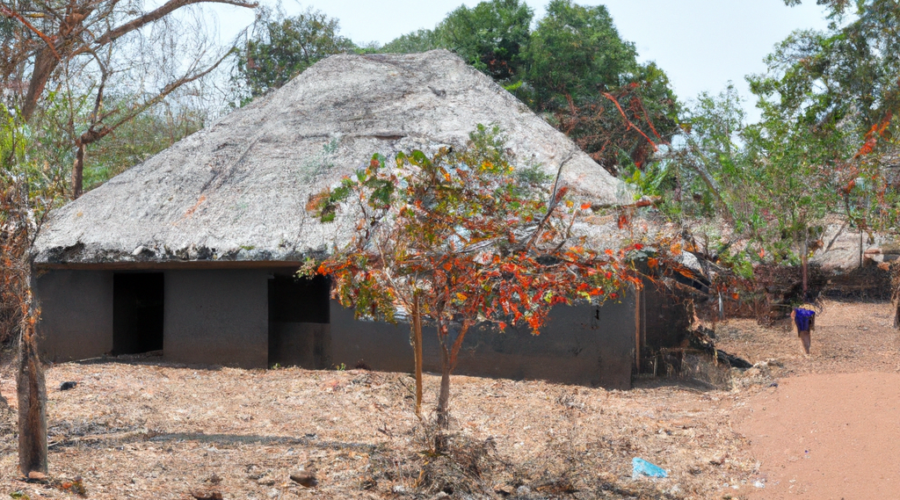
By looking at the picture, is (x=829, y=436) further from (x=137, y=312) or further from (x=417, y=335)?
(x=137, y=312)

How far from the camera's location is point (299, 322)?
10586 mm

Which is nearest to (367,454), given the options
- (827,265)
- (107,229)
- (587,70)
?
(107,229)

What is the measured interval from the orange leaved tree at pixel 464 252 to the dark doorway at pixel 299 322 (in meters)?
5.05

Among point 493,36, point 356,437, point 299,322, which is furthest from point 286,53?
point 356,437

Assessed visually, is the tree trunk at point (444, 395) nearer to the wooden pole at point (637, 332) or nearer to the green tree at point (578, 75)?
the wooden pole at point (637, 332)

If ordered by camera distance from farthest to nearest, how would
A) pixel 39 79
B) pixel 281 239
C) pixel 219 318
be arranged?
pixel 219 318
pixel 281 239
pixel 39 79

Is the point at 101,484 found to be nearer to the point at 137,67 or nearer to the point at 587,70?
the point at 137,67

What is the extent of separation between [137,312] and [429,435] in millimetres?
9126

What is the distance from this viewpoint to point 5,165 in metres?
4.07

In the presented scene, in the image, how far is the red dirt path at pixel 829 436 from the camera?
5055mm

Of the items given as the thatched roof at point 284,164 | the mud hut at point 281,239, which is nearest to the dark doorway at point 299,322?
the mud hut at point 281,239

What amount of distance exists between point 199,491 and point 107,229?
20.5 feet

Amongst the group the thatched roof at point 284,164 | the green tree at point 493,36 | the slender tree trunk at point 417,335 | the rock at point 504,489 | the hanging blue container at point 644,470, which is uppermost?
the green tree at point 493,36

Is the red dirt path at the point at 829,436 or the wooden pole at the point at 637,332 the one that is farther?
the wooden pole at the point at 637,332
